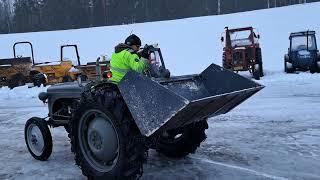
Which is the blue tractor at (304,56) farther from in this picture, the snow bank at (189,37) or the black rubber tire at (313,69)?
the snow bank at (189,37)

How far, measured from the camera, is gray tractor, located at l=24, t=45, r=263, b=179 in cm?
475

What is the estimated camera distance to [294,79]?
707 inches

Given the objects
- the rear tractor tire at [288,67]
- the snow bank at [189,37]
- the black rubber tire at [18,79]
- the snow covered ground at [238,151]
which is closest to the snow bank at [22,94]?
the black rubber tire at [18,79]

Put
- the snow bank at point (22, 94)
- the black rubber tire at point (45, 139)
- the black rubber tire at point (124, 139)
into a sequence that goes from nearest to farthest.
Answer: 1. the black rubber tire at point (124, 139)
2. the black rubber tire at point (45, 139)
3. the snow bank at point (22, 94)

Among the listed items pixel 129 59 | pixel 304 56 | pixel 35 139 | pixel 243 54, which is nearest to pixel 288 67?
pixel 304 56

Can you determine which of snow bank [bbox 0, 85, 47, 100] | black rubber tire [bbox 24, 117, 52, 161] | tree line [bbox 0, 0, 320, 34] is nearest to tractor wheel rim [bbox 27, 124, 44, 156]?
black rubber tire [bbox 24, 117, 52, 161]

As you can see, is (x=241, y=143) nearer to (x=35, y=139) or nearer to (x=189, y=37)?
(x=35, y=139)

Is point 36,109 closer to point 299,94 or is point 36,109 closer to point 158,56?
point 158,56

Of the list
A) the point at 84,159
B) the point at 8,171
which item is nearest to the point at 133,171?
the point at 84,159

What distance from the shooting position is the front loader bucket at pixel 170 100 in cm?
466

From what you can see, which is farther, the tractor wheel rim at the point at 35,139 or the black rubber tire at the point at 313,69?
the black rubber tire at the point at 313,69

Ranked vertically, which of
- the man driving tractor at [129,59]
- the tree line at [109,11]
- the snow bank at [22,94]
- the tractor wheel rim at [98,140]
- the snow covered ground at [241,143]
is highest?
the tree line at [109,11]

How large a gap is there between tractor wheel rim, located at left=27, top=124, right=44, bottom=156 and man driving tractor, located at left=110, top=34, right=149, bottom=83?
1918 mm

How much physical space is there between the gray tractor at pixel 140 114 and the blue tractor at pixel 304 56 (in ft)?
50.0
